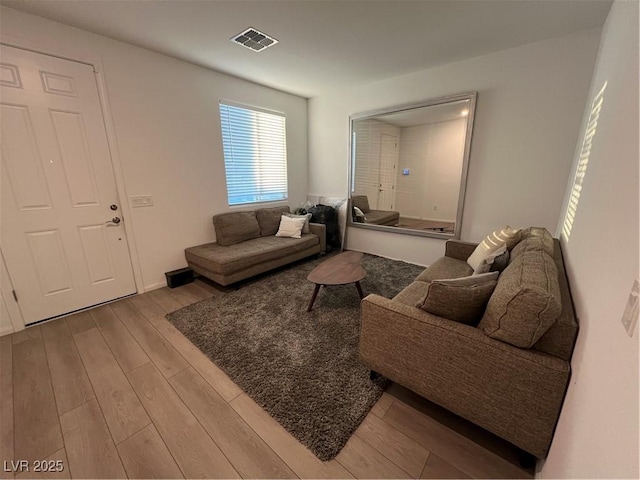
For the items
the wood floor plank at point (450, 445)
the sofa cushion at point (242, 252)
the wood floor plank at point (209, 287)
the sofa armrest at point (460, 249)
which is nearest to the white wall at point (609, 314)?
the wood floor plank at point (450, 445)

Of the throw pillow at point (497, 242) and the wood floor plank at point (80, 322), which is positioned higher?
the throw pillow at point (497, 242)

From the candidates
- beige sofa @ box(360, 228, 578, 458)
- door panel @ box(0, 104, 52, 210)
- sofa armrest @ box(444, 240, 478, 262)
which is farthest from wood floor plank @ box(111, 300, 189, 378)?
sofa armrest @ box(444, 240, 478, 262)

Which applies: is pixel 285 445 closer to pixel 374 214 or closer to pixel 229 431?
pixel 229 431

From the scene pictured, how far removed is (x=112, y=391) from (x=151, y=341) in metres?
0.49

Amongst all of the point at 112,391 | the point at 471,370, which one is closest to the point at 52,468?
the point at 112,391

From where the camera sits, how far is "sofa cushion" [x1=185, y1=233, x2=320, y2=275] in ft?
9.25

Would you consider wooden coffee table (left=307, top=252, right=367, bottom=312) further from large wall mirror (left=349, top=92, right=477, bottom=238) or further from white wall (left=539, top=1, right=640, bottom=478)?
white wall (left=539, top=1, right=640, bottom=478)

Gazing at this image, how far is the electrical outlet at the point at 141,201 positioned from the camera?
272 centimetres

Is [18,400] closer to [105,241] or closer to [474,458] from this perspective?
[105,241]

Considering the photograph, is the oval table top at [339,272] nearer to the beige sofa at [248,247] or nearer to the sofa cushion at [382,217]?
the beige sofa at [248,247]

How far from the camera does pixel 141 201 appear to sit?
2777 millimetres

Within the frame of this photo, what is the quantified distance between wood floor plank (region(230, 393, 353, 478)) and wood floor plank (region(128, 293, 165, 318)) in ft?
4.85

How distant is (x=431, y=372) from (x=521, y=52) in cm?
322

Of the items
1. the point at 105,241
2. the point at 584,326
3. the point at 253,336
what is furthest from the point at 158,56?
the point at 584,326
